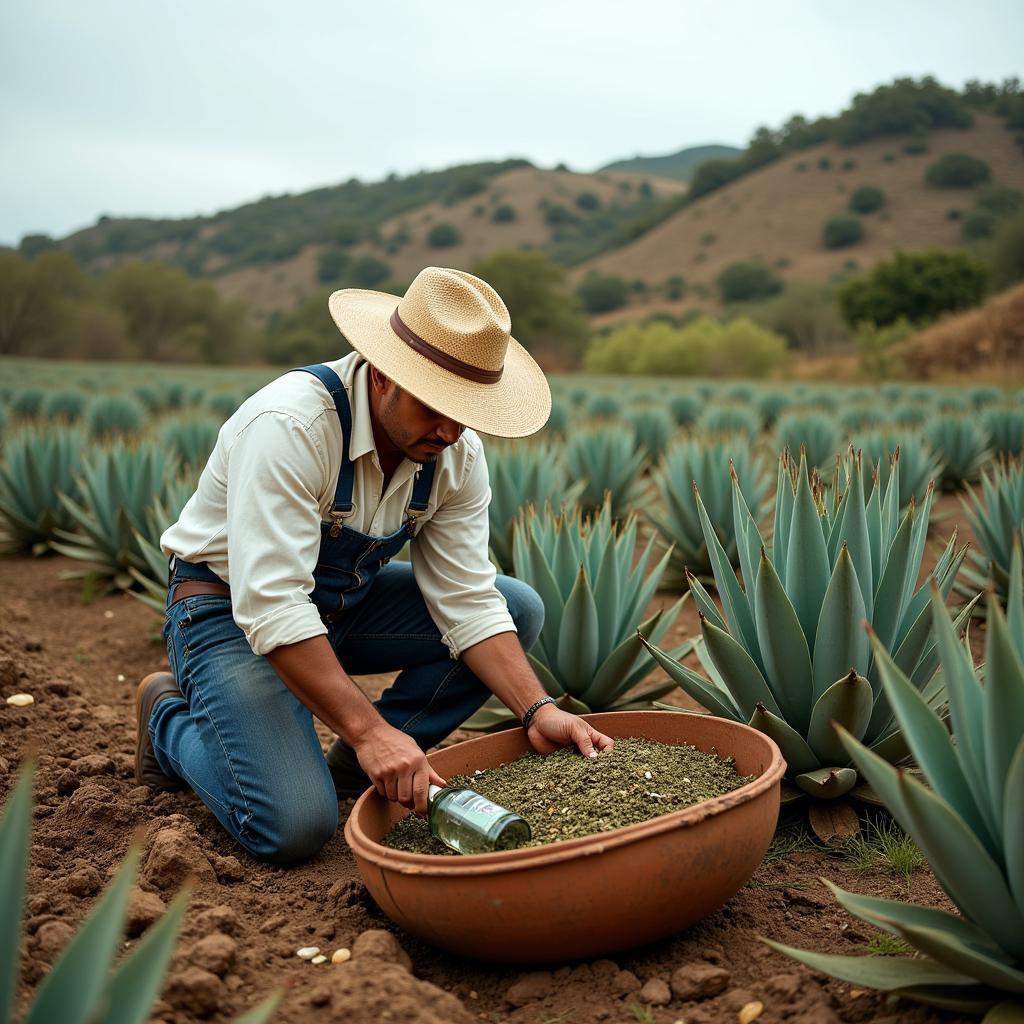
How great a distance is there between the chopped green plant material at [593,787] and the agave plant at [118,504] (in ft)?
12.0

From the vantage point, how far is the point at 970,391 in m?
13.8

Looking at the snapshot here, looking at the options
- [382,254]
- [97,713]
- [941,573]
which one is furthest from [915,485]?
[382,254]

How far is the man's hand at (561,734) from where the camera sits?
97.6 inches

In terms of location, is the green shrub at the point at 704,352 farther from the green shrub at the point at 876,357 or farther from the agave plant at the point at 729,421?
the agave plant at the point at 729,421

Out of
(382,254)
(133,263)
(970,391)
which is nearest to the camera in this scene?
(970,391)

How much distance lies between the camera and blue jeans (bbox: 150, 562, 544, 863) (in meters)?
2.50

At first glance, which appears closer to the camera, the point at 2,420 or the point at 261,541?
the point at 261,541

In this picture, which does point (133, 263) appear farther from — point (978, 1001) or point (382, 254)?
point (978, 1001)

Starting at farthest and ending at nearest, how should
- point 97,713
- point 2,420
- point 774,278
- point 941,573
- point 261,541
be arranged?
point 774,278
point 2,420
point 97,713
point 941,573
point 261,541

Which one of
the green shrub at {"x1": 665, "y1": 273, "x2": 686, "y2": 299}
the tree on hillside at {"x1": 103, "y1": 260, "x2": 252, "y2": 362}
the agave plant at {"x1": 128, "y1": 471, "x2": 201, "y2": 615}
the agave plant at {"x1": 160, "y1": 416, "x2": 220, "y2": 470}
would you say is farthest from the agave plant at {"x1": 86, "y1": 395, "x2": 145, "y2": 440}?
the green shrub at {"x1": 665, "y1": 273, "x2": 686, "y2": 299}

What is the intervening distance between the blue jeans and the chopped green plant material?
30 cm

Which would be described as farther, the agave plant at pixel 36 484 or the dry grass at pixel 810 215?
the dry grass at pixel 810 215

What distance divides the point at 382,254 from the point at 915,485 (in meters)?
90.0

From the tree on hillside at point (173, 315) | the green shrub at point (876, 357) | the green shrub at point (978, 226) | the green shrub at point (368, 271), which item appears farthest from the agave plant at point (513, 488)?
the green shrub at point (368, 271)
